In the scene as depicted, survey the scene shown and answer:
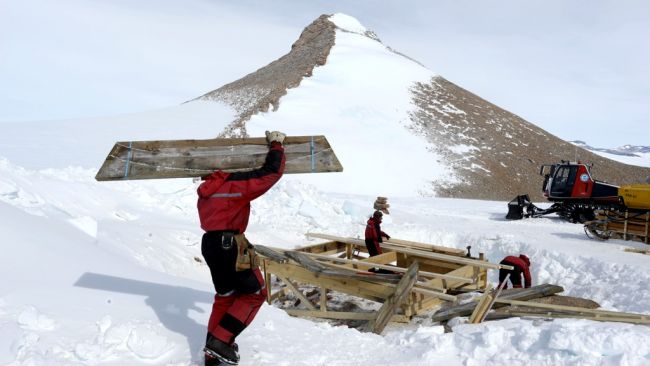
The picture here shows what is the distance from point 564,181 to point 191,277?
15284 mm

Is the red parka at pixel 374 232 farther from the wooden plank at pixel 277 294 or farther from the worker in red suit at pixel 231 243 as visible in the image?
the worker in red suit at pixel 231 243

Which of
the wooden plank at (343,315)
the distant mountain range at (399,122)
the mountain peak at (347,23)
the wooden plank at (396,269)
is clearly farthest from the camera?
the mountain peak at (347,23)

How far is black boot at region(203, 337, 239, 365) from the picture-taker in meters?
3.94

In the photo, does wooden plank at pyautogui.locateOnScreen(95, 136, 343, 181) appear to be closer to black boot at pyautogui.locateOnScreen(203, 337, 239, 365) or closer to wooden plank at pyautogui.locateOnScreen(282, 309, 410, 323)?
black boot at pyautogui.locateOnScreen(203, 337, 239, 365)

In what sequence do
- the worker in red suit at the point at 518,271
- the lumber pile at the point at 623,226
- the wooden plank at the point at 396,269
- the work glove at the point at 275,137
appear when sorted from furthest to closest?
the lumber pile at the point at 623,226, the worker in red suit at the point at 518,271, the wooden plank at the point at 396,269, the work glove at the point at 275,137

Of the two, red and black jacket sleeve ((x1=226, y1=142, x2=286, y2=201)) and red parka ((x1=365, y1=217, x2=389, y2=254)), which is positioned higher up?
red and black jacket sleeve ((x1=226, y1=142, x2=286, y2=201))

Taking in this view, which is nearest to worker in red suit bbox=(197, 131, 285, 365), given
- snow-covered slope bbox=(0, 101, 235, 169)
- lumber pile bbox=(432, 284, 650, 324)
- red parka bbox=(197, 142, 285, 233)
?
red parka bbox=(197, 142, 285, 233)

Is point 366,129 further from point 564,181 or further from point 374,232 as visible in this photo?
point 374,232

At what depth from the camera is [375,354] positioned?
4.79 metres

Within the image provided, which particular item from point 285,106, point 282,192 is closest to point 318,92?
point 285,106

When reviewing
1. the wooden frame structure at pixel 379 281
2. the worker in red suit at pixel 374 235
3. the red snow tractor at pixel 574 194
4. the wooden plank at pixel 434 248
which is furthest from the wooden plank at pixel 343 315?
the red snow tractor at pixel 574 194

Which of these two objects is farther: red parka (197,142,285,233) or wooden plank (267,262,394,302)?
wooden plank (267,262,394,302)

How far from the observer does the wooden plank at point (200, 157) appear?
4.60 meters

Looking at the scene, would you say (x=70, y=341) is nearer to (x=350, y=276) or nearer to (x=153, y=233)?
(x=350, y=276)
